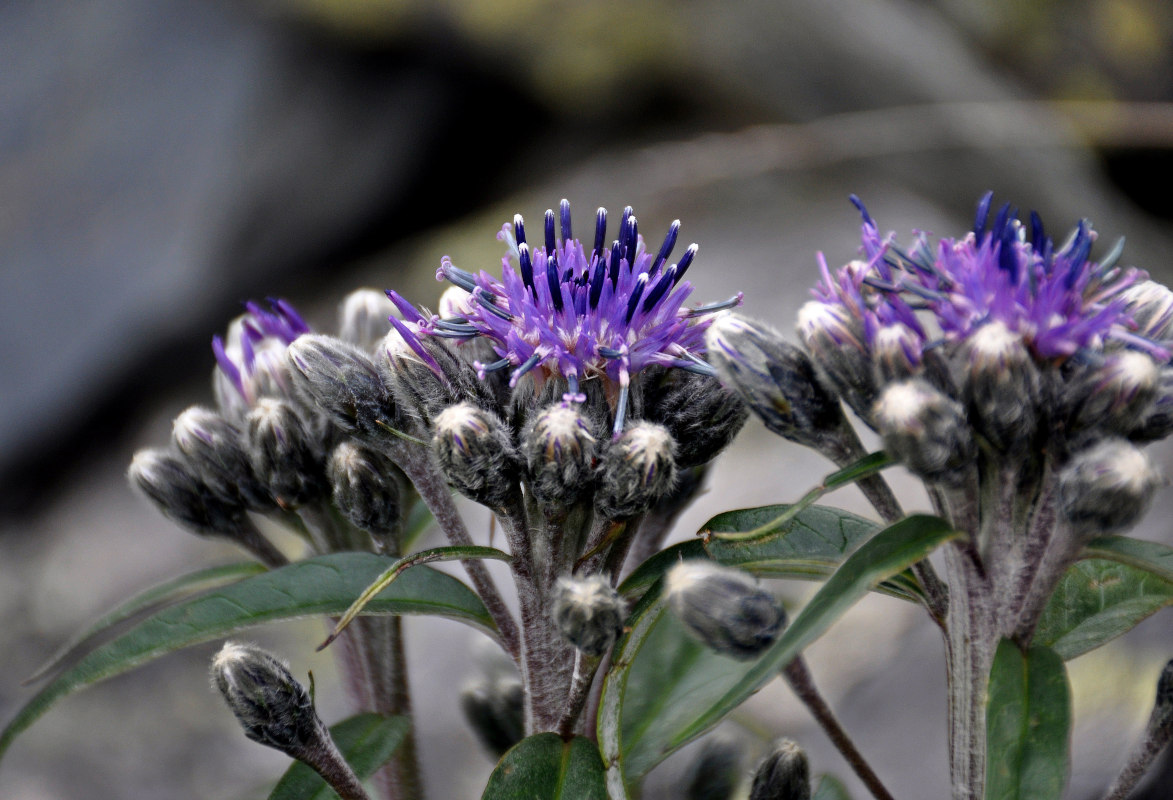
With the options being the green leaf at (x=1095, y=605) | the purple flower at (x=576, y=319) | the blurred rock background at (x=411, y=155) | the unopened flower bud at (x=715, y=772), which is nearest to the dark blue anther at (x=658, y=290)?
the purple flower at (x=576, y=319)

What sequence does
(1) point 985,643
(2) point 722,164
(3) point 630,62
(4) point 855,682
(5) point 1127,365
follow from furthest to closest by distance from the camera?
(3) point 630,62
(2) point 722,164
(4) point 855,682
(1) point 985,643
(5) point 1127,365

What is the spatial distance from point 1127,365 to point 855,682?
1623 millimetres

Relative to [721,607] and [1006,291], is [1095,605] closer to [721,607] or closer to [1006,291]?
[1006,291]

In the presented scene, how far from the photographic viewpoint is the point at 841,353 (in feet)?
3.47

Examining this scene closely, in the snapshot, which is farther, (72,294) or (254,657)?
(72,294)

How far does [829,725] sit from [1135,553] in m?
0.47

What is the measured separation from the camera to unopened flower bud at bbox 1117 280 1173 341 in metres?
1.07

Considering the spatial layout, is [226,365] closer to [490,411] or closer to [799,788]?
[490,411]

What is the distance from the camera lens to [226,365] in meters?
1.38

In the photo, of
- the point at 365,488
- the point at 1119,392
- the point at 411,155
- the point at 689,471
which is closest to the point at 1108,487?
the point at 1119,392

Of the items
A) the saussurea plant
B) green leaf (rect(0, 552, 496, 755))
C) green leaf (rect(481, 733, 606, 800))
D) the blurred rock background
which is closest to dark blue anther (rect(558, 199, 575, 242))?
the saussurea plant

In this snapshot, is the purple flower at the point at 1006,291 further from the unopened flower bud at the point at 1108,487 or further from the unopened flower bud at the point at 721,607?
the unopened flower bud at the point at 721,607

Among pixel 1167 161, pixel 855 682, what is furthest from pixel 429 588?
pixel 1167 161

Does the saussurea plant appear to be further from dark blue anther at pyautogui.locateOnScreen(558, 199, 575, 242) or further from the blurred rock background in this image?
the blurred rock background
